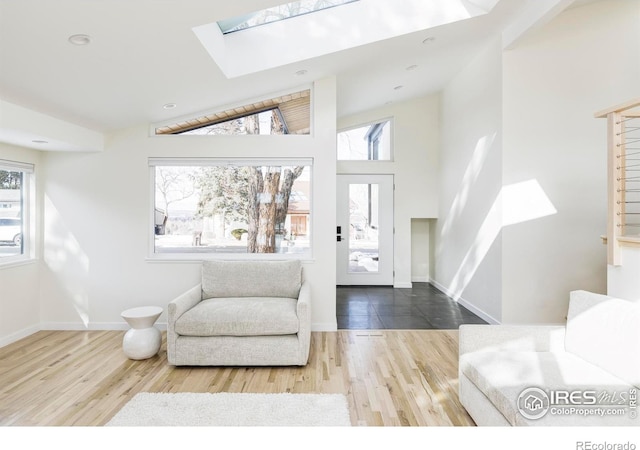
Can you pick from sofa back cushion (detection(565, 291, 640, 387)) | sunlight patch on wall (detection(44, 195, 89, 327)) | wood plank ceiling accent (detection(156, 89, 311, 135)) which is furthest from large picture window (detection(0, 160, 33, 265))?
sofa back cushion (detection(565, 291, 640, 387))

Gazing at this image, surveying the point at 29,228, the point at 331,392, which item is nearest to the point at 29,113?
the point at 29,228

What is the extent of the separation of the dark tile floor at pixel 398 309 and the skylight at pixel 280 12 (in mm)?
3239

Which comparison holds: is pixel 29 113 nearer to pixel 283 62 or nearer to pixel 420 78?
pixel 283 62

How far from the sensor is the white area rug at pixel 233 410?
7.47 feet

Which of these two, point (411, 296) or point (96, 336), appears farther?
point (411, 296)

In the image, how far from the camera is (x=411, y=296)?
5.85 meters

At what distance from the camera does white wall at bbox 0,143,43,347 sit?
3.68 m

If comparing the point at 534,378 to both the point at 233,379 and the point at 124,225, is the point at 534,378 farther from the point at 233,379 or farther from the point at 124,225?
the point at 124,225

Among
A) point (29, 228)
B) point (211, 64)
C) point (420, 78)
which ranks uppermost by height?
point (420, 78)

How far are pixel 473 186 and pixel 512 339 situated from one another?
298 cm

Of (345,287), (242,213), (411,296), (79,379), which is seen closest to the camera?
(79,379)

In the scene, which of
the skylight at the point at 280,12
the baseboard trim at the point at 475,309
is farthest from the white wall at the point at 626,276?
the skylight at the point at 280,12

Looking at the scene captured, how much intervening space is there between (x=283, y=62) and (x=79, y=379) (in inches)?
125

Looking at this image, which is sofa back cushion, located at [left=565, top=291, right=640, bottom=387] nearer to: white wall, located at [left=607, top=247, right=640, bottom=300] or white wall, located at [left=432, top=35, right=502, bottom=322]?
white wall, located at [left=607, top=247, right=640, bottom=300]
